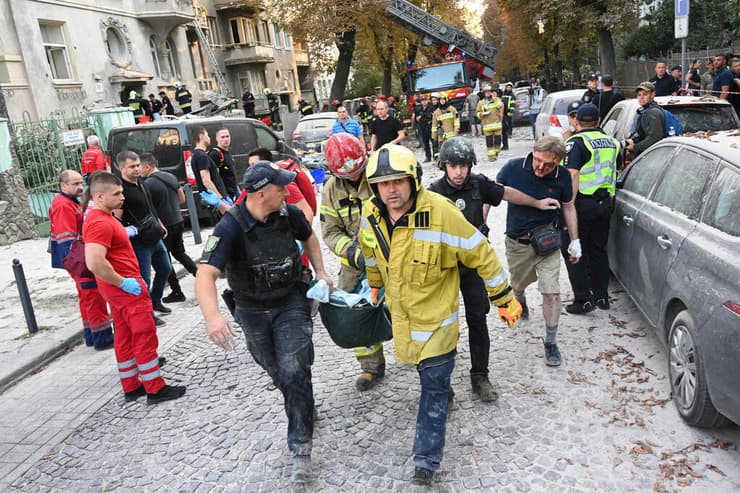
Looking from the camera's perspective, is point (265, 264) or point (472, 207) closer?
point (265, 264)

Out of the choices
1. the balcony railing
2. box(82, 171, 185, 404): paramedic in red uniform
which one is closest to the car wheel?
box(82, 171, 185, 404): paramedic in red uniform

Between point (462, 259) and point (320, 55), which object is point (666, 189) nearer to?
point (462, 259)

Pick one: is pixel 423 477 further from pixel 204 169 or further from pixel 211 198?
pixel 204 169

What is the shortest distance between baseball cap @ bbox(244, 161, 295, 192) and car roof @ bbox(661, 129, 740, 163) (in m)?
2.70

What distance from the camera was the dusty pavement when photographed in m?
3.15

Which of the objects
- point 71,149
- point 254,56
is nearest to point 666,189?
point 71,149

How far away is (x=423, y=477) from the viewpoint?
304 centimetres

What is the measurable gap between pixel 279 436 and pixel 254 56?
118 feet

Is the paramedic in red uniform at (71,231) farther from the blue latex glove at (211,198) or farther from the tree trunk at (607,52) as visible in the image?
the tree trunk at (607,52)

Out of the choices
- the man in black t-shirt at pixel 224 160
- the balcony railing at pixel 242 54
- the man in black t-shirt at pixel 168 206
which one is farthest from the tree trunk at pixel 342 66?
the man in black t-shirt at pixel 168 206

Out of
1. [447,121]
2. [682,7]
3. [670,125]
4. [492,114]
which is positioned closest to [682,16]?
[682,7]

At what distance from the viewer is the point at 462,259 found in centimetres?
300

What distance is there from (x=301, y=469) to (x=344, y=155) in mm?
1928

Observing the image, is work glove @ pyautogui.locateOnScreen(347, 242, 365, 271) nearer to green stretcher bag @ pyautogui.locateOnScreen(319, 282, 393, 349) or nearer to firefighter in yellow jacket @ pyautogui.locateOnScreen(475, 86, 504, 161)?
green stretcher bag @ pyautogui.locateOnScreen(319, 282, 393, 349)
